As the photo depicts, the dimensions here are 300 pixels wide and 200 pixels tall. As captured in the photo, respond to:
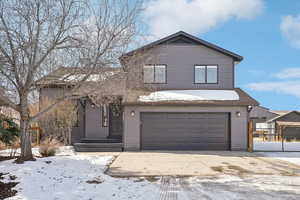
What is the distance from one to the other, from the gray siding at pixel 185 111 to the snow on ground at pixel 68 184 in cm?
637

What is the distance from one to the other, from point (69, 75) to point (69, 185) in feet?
13.7

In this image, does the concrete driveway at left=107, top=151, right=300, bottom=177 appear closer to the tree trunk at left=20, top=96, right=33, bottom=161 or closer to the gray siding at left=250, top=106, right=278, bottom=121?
the tree trunk at left=20, top=96, right=33, bottom=161

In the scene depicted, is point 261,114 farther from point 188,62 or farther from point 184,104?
point 184,104

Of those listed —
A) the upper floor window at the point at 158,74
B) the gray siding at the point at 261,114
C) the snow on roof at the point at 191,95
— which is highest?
the upper floor window at the point at 158,74

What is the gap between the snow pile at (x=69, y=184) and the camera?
6449 millimetres

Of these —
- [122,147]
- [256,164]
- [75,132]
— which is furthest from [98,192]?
[75,132]

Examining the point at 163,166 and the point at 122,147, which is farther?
the point at 122,147

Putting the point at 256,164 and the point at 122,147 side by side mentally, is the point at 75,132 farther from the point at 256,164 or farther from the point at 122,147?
the point at 256,164

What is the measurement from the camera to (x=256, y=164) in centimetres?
1111

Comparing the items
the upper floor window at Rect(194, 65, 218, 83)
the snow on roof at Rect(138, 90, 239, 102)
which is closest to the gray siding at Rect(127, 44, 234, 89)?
the upper floor window at Rect(194, 65, 218, 83)

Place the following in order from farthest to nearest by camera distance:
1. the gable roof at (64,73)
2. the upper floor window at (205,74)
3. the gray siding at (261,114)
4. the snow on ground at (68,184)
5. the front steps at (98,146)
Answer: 1. the gray siding at (261,114)
2. the upper floor window at (205,74)
3. the front steps at (98,146)
4. the gable roof at (64,73)
5. the snow on ground at (68,184)

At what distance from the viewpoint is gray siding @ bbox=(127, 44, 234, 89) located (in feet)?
57.2

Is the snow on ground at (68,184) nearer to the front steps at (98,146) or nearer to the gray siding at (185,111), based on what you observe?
the front steps at (98,146)

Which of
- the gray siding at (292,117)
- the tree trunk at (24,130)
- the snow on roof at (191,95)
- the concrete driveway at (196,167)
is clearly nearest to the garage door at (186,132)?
the snow on roof at (191,95)
